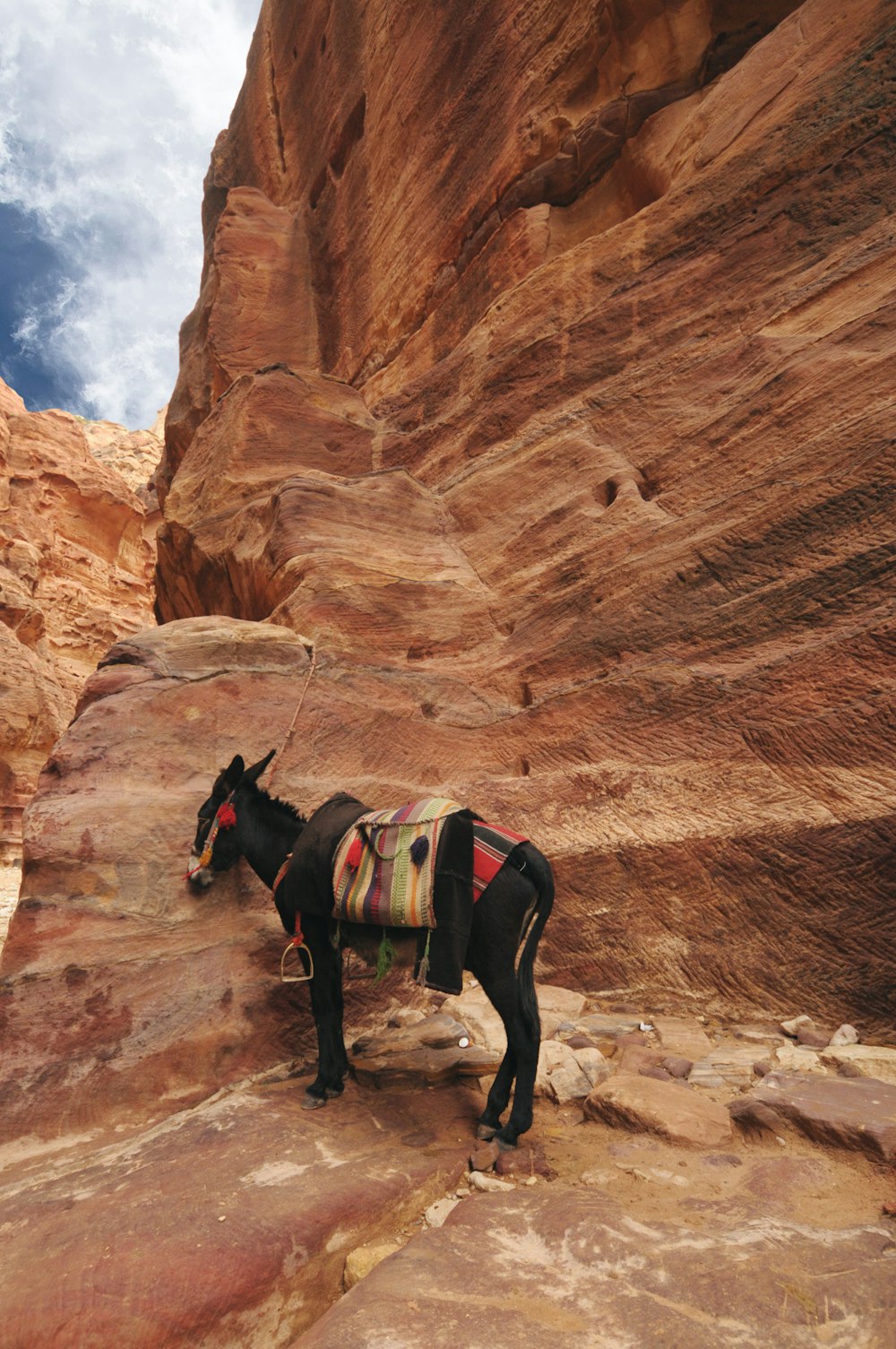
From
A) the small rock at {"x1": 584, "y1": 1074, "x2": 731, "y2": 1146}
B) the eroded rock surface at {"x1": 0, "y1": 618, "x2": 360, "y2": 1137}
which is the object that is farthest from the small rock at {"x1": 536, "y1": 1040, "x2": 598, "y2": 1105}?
the eroded rock surface at {"x1": 0, "y1": 618, "x2": 360, "y2": 1137}

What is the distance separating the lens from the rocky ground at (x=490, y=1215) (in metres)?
2.30

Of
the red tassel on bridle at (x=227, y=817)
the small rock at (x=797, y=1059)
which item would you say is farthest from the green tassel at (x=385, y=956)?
the small rock at (x=797, y=1059)

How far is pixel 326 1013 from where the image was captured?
440 centimetres

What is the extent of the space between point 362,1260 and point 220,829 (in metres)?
2.80

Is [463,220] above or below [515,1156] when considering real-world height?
above

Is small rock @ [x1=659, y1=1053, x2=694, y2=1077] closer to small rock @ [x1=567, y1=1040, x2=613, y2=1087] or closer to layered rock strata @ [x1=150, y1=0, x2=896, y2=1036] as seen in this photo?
small rock @ [x1=567, y1=1040, x2=613, y2=1087]

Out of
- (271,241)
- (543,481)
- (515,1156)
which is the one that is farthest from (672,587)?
(271,241)

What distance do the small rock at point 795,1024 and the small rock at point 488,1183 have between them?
6.70 ft

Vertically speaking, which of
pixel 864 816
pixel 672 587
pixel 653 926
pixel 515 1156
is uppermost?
pixel 672 587

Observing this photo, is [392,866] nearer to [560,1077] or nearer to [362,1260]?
[560,1077]

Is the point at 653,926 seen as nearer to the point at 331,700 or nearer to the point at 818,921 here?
the point at 818,921

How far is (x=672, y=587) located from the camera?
6.38 m

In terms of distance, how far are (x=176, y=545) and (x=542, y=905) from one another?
354 inches

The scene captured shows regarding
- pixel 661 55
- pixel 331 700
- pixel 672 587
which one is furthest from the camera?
pixel 661 55
